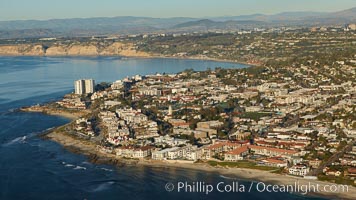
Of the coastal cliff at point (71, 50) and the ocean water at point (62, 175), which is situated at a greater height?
the ocean water at point (62, 175)

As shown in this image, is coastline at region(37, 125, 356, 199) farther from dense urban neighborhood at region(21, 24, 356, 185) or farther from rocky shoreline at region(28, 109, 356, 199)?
dense urban neighborhood at region(21, 24, 356, 185)

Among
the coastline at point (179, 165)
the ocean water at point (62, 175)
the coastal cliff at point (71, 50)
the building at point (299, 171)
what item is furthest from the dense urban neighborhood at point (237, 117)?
the coastal cliff at point (71, 50)

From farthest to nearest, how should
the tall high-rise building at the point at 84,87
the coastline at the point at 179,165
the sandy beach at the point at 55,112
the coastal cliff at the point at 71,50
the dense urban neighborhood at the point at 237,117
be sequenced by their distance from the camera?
the coastal cliff at the point at 71,50, the tall high-rise building at the point at 84,87, the sandy beach at the point at 55,112, the dense urban neighborhood at the point at 237,117, the coastline at the point at 179,165

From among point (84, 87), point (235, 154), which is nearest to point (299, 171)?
point (235, 154)

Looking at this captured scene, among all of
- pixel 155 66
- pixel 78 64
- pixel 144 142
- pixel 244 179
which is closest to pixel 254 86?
pixel 144 142

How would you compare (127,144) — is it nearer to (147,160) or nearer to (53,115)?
(147,160)

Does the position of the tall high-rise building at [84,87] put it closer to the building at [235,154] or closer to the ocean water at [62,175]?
the ocean water at [62,175]
